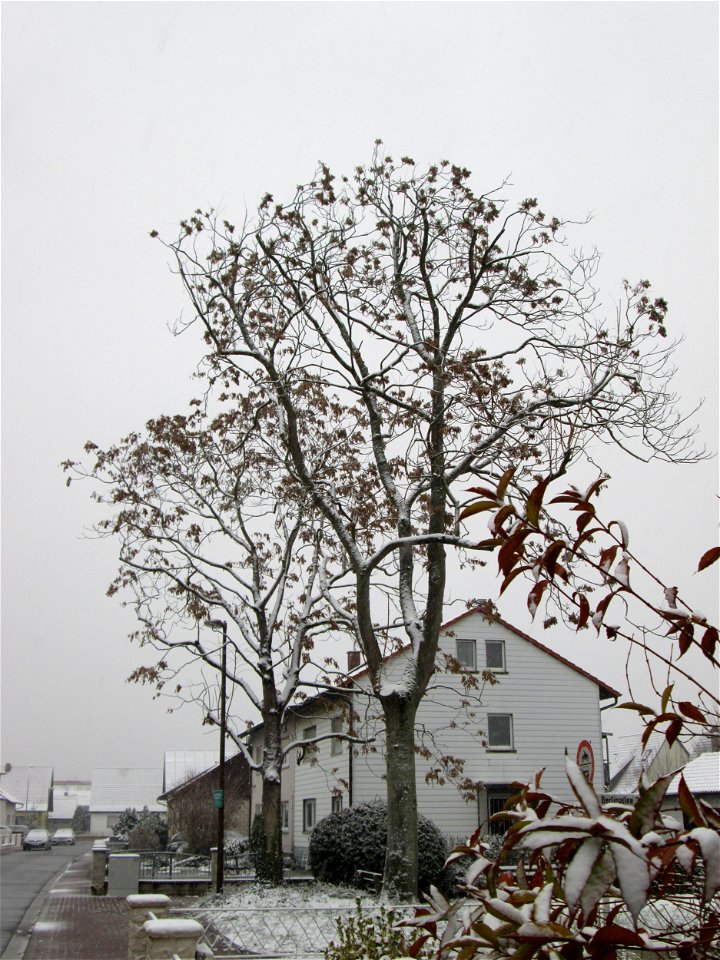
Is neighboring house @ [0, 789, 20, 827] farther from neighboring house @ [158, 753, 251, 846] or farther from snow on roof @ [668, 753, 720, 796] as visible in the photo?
snow on roof @ [668, 753, 720, 796]

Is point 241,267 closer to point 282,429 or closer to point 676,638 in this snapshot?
point 282,429

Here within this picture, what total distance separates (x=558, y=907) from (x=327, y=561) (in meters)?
23.3

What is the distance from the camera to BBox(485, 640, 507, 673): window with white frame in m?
31.4

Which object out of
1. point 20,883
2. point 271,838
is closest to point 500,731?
point 271,838

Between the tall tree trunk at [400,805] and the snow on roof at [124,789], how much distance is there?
7532cm

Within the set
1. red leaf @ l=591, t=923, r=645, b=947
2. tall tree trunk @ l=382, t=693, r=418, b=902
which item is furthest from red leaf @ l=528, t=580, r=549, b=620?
tall tree trunk @ l=382, t=693, r=418, b=902

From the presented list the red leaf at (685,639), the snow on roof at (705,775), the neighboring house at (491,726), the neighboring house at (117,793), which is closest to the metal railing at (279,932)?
the neighboring house at (491,726)

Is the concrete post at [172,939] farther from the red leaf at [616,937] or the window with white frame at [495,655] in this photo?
the window with white frame at [495,655]

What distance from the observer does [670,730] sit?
221 centimetres

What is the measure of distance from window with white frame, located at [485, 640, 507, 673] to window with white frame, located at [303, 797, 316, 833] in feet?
29.0

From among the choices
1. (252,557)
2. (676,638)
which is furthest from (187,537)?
(676,638)

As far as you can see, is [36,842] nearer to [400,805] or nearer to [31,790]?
[31,790]

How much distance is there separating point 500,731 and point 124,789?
67.0m

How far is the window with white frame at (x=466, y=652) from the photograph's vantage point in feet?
103
